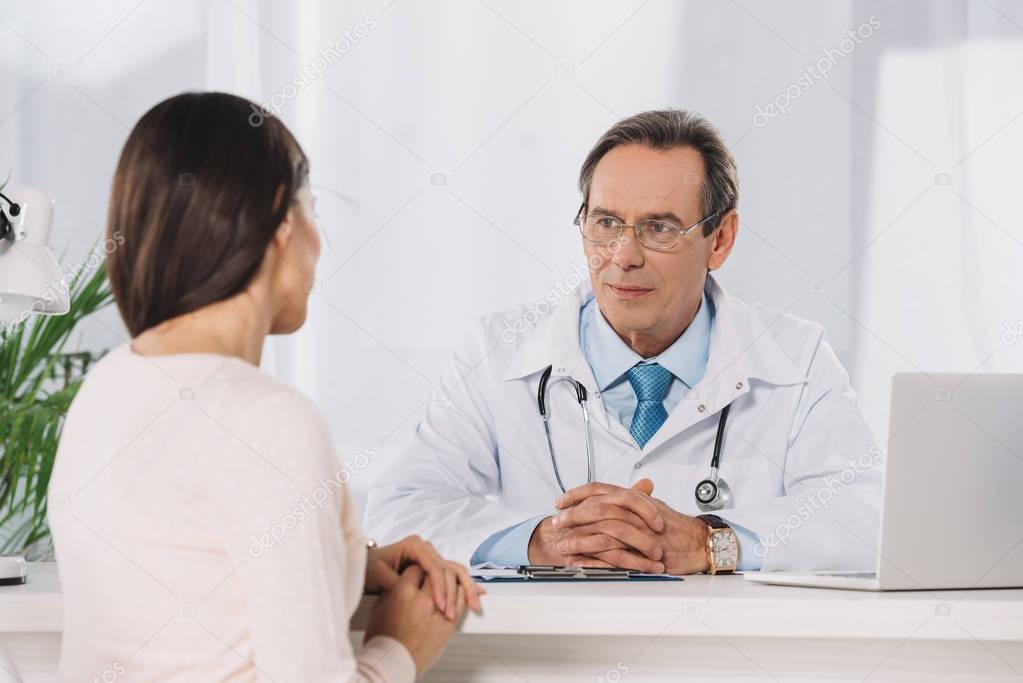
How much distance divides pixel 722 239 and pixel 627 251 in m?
0.29

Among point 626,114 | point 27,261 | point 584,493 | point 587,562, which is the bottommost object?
point 587,562

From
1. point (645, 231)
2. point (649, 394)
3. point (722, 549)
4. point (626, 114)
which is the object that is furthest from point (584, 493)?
point (626, 114)

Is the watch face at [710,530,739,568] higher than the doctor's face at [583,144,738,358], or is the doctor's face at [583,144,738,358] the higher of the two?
the doctor's face at [583,144,738,358]

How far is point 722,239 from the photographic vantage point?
2416mm

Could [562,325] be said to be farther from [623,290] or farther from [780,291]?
[780,291]

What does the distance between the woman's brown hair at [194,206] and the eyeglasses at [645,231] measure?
4.16ft

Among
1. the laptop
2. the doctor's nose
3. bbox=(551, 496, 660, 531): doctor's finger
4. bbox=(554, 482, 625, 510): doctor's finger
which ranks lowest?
bbox=(551, 496, 660, 531): doctor's finger

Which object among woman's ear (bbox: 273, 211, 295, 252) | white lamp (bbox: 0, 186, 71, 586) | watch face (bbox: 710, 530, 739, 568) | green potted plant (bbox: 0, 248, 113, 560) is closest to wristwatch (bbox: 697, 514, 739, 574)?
watch face (bbox: 710, 530, 739, 568)

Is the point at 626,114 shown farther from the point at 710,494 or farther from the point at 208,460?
the point at 208,460

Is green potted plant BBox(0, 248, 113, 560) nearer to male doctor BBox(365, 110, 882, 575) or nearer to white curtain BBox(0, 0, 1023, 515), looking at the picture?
white curtain BBox(0, 0, 1023, 515)

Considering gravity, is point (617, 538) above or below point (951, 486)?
below

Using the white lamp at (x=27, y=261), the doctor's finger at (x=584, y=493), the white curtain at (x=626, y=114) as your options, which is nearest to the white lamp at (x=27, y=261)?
the white lamp at (x=27, y=261)

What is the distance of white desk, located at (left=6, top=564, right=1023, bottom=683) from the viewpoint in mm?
1208

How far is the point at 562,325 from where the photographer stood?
2.34 meters
